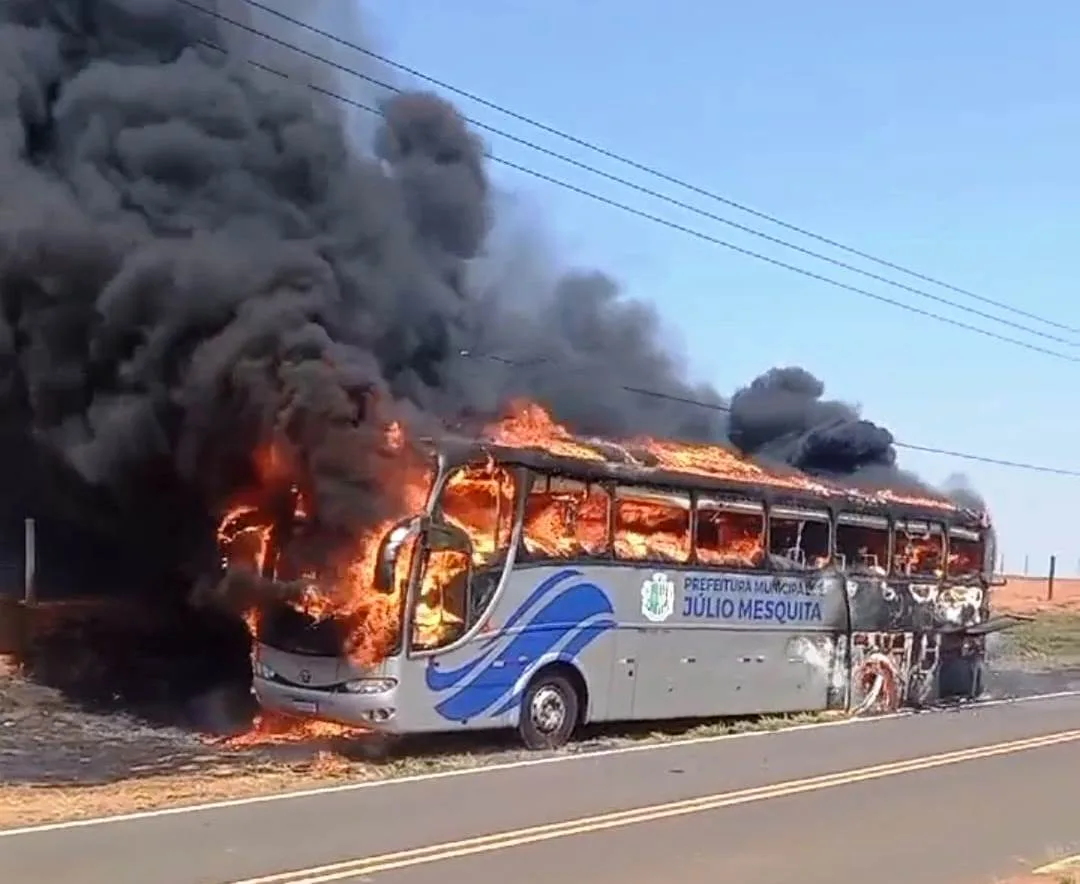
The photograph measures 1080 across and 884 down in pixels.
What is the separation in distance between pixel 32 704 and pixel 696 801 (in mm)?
9113

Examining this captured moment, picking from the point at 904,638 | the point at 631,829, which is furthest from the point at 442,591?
the point at 904,638

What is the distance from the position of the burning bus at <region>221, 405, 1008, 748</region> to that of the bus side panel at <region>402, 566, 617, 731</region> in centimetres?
2

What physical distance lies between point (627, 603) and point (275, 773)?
444cm

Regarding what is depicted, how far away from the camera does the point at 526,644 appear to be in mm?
14109

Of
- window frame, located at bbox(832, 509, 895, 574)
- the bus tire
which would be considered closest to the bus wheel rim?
the bus tire

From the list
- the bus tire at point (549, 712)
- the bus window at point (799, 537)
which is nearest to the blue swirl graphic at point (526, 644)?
the bus tire at point (549, 712)

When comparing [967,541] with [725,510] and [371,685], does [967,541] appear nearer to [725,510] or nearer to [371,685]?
[725,510]

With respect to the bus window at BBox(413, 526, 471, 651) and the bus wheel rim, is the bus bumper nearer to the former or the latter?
the bus window at BBox(413, 526, 471, 651)

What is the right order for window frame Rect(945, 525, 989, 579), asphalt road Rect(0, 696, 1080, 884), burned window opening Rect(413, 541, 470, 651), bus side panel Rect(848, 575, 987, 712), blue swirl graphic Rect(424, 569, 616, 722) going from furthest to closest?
window frame Rect(945, 525, 989, 579) → bus side panel Rect(848, 575, 987, 712) → blue swirl graphic Rect(424, 569, 616, 722) → burned window opening Rect(413, 541, 470, 651) → asphalt road Rect(0, 696, 1080, 884)

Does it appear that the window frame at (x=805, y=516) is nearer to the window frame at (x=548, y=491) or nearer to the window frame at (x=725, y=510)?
the window frame at (x=725, y=510)

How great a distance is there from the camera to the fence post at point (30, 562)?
20266 millimetres

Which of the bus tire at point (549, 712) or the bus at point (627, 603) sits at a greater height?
the bus at point (627, 603)

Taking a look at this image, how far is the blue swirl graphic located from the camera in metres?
13.5

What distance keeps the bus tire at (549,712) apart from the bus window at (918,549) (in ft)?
21.5
